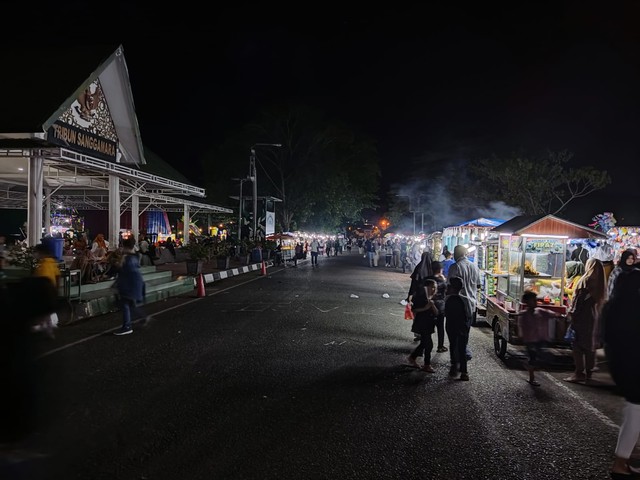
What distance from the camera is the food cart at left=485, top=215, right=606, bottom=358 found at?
8.64 m

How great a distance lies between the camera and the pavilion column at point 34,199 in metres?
14.2

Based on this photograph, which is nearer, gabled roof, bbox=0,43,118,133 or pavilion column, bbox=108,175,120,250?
gabled roof, bbox=0,43,118,133

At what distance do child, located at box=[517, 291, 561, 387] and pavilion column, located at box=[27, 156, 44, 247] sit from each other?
44.6ft

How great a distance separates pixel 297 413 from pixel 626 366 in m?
3.15

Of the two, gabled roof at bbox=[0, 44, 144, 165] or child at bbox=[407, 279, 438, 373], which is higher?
gabled roof at bbox=[0, 44, 144, 165]

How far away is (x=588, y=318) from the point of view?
267 inches

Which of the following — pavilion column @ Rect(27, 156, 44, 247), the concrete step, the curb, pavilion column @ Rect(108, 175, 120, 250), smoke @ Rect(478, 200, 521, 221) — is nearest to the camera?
the concrete step

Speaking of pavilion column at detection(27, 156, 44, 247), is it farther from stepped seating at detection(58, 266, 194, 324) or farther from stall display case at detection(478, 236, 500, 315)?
stall display case at detection(478, 236, 500, 315)

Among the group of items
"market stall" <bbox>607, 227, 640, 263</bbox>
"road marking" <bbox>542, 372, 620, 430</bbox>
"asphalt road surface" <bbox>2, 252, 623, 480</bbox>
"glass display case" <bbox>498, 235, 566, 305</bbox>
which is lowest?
"road marking" <bbox>542, 372, 620, 430</bbox>

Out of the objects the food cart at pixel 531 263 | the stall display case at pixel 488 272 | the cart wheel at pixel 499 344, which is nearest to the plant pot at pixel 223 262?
the stall display case at pixel 488 272

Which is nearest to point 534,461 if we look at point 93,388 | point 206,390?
point 206,390

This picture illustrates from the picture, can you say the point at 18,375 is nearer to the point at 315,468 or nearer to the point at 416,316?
the point at 315,468

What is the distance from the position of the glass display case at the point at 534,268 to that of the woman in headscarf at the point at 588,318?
5.50 ft

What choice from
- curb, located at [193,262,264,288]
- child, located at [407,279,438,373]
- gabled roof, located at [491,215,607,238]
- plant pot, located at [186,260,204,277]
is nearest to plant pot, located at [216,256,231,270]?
curb, located at [193,262,264,288]
